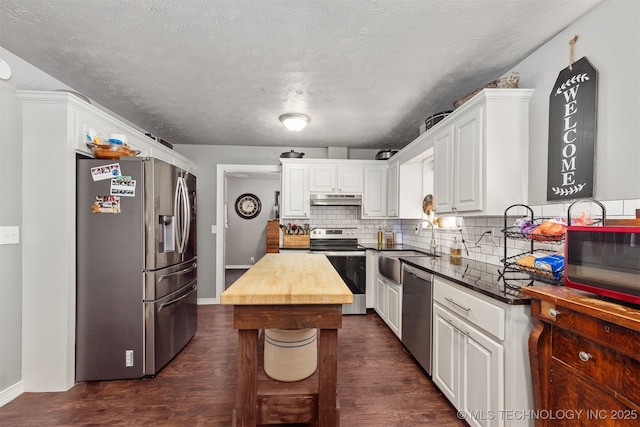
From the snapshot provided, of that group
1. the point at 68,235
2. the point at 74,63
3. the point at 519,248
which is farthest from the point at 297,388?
the point at 74,63

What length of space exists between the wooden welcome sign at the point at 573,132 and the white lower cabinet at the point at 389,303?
1.65 meters

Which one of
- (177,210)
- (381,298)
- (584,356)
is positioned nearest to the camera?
(584,356)

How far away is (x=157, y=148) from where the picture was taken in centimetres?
346

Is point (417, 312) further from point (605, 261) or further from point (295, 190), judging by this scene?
point (295, 190)

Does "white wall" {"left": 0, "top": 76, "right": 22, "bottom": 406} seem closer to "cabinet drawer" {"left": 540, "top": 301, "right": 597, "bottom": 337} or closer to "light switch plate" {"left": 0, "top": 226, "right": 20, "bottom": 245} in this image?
"light switch plate" {"left": 0, "top": 226, "right": 20, "bottom": 245}

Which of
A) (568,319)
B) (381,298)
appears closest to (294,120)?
(381,298)

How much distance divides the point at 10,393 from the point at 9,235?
1.11m

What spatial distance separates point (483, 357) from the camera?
156 cm

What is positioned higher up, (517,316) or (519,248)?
(519,248)

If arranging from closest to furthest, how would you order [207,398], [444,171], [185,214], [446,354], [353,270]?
1. [446,354]
2. [207,398]
3. [444,171]
4. [185,214]
5. [353,270]

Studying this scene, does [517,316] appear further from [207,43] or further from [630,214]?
[207,43]

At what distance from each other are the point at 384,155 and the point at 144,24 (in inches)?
130

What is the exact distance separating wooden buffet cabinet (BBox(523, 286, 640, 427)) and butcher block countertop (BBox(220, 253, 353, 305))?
842 millimetres

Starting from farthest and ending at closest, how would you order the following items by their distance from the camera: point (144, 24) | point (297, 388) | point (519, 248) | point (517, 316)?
point (519, 248), point (144, 24), point (297, 388), point (517, 316)
